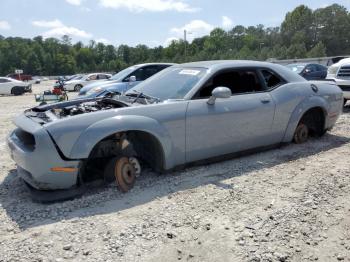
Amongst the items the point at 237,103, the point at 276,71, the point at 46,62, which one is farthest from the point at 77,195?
the point at 46,62

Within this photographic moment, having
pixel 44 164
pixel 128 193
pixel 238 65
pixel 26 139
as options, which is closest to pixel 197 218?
pixel 128 193

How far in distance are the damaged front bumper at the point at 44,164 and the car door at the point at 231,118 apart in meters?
A: 1.42

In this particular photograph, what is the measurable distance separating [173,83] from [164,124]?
0.87 m

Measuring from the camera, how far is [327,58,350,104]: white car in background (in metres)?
8.97

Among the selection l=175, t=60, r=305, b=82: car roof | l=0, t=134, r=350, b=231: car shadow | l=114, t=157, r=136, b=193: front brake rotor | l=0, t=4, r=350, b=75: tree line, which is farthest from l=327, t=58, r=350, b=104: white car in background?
l=0, t=4, r=350, b=75: tree line

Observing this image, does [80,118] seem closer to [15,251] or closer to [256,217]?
[15,251]

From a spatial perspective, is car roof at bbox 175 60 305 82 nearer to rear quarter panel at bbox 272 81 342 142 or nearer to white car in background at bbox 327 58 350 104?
rear quarter panel at bbox 272 81 342 142

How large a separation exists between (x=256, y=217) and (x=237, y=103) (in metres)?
1.75

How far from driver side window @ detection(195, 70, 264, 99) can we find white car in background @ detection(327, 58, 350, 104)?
497 cm

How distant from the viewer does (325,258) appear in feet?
8.98

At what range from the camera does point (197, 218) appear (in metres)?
3.37

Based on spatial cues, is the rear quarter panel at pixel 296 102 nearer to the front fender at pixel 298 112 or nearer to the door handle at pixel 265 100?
the front fender at pixel 298 112

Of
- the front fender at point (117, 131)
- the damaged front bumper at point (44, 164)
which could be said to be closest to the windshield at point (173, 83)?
the front fender at point (117, 131)

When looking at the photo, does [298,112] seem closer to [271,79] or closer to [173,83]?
[271,79]
